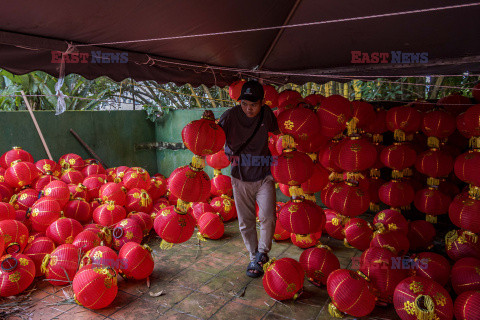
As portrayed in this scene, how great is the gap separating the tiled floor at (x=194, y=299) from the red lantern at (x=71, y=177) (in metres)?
2.12

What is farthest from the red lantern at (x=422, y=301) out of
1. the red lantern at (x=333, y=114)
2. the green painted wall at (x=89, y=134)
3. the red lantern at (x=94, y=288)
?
the green painted wall at (x=89, y=134)

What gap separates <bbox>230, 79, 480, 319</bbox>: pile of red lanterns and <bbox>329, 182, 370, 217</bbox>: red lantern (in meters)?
0.01

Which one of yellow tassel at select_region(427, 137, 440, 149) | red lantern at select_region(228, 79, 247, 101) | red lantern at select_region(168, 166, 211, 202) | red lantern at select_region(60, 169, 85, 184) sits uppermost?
red lantern at select_region(228, 79, 247, 101)

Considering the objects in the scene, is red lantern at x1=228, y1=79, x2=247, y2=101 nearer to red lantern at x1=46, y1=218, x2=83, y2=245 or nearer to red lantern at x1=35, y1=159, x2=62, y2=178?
red lantern at x1=46, y1=218, x2=83, y2=245

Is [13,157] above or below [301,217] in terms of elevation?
above

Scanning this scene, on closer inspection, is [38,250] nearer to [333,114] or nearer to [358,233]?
[333,114]

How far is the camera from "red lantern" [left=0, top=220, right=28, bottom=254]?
3.59m

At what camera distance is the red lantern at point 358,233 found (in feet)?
13.4

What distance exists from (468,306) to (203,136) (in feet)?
8.88

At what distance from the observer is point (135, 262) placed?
3512mm

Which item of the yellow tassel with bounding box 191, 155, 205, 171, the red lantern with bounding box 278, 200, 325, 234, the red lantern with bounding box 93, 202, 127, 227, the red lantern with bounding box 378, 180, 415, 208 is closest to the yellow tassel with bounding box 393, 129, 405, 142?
the red lantern with bounding box 378, 180, 415, 208

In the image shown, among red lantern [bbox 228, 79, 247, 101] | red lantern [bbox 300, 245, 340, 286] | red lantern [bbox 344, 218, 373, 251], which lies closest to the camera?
red lantern [bbox 300, 245, 340, 286]
